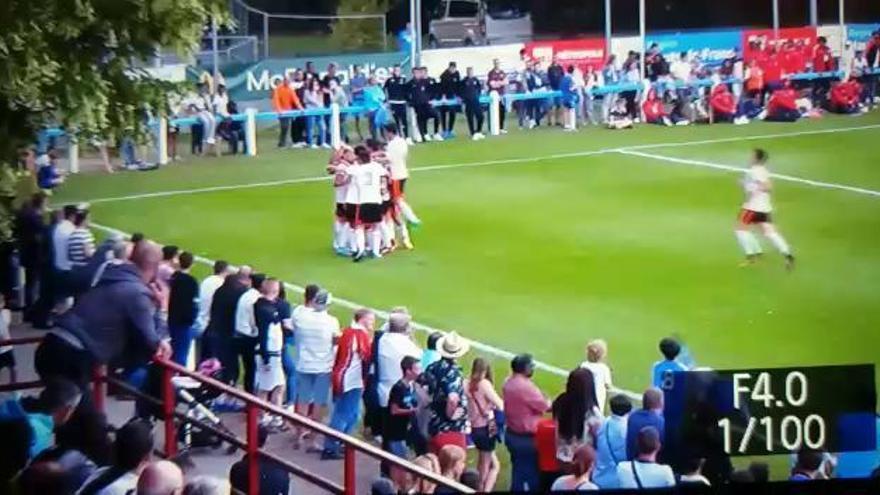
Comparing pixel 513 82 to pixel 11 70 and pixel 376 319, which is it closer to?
pixel 376 319

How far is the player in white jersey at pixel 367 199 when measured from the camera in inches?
246

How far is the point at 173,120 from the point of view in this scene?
5.80 metres

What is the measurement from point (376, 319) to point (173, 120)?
0.86 m

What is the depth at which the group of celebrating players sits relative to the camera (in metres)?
6.30

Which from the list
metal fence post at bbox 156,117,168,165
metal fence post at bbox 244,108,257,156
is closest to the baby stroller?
metal fence post at bbox 156,117,168,165

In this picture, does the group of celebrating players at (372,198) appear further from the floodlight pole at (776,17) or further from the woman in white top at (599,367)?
the floodlight pole at (776,17)

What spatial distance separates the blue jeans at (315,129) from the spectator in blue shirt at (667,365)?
49.1 inches

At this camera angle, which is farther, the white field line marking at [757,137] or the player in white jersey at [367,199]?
the player in white jersey at [367,199]

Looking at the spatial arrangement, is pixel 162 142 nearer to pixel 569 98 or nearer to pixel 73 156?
pixel 73 156

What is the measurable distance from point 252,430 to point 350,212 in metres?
1.50

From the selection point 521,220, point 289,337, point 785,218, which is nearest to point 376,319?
point 289,337

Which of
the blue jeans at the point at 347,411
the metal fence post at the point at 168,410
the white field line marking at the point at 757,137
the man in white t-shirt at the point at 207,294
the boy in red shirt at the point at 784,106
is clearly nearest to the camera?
the metal fence post at the point at 168,410

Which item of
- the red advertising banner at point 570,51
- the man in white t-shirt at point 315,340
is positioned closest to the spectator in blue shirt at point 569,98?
the red advertising banner at point 570,51

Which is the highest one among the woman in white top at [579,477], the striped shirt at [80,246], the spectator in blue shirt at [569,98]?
the spectator in blue shirt at [569,98]
